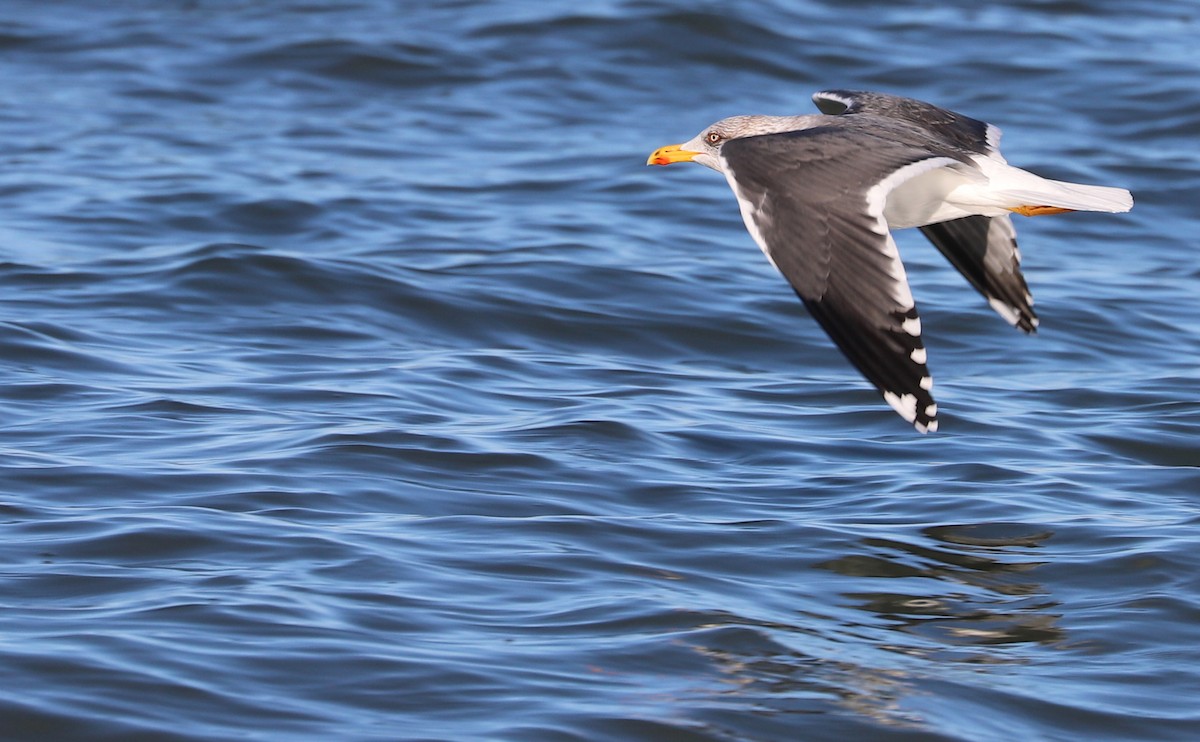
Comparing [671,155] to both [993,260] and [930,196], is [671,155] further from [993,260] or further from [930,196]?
[993,260]

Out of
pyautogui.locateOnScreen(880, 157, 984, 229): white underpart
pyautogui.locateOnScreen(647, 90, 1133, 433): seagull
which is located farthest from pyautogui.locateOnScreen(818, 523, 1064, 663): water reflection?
pyautogui.locateOnScreen(880, 157, 984, 229): white underpart

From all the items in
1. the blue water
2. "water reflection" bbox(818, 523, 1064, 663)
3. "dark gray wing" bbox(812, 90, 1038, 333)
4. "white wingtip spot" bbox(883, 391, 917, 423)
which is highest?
"dark gray wing" bbox(812, 90, 1038, 333)

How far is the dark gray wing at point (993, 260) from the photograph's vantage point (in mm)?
7090

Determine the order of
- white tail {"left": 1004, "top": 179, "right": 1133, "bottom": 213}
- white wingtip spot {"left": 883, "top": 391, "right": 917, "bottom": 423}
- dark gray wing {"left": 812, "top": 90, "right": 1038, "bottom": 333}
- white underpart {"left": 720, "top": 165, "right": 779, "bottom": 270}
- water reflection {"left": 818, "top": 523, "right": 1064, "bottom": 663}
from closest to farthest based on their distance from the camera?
water reflection {"left": 818, "top": 523, "right": 1064, "bottom": 663} → white wingtip spot {"left": 883, "top": 391, "right": 917, "bottom": 423} → white underpart {"left": 720, "top": 165, "right": 779, "bottom": 270} → white tail {"left": 1004, "top": 179, "right": 1133, "bottom": 213} → dark gray wing {"left": 812, "top": 90, "right": 1038, "bottom": 333}

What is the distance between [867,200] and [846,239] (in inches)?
5.4

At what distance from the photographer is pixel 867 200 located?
17.6ft

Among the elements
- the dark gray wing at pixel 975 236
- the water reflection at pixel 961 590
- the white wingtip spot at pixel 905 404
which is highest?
the dark gray wing at pixel 975 236

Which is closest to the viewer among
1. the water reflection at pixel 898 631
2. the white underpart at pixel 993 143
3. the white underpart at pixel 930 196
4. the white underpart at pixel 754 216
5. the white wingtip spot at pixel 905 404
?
the water reflection at pixel 898 631

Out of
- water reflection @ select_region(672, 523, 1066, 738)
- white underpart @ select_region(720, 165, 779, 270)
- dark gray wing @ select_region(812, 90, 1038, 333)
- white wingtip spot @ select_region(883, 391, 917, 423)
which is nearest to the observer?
water reflection @ select_region(672, 523, 1066, 738)

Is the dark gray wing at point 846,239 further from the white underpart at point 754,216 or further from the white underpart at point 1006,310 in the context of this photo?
the white underpart at point 1006,310

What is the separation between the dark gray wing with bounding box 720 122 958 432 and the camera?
5176 mm

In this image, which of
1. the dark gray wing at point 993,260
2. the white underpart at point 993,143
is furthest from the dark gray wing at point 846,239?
the dark gray wing at point 993,260

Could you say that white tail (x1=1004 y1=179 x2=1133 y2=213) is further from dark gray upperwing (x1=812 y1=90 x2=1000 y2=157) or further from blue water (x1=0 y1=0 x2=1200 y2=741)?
blue water (x1=0 y1=0 x2=1200 y2=741)

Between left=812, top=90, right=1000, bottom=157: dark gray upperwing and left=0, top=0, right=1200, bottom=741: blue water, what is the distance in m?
1.06
